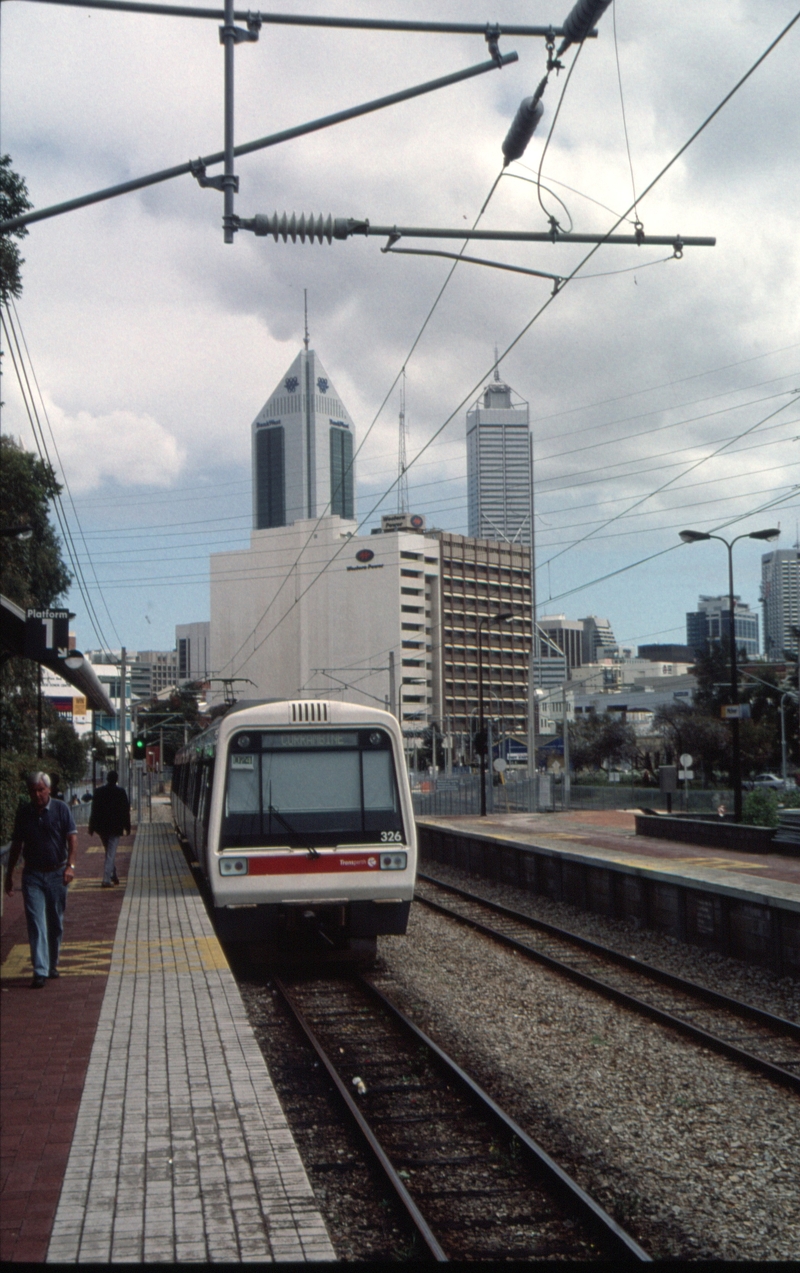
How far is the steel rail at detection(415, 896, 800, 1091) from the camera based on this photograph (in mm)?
8855

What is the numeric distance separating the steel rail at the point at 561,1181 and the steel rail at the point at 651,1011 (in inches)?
86.7

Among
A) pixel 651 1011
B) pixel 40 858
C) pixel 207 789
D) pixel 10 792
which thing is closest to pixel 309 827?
pixel 207 789

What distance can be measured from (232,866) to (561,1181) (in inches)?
243

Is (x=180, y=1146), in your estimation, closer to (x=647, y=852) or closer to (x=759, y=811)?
(x=647, y=852)

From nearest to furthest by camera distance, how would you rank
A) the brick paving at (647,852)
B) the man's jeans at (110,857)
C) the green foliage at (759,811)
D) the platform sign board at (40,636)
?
the platform sign board at (40,636) < the brick paving at (647,852) < the man's jeans at (110,857) < the green foliage at (759,811)

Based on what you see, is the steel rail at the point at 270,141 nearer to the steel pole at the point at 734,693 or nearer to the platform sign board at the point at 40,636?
the platform sign board at the point at 40,636

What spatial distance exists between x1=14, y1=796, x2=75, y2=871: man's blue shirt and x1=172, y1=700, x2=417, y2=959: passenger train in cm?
232

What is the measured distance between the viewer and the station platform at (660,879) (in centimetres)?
1359

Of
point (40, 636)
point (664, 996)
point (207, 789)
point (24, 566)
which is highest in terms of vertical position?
point (24, 566)

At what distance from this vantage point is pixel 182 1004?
9117mm

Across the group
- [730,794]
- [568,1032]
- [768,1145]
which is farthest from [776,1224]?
[730,794]

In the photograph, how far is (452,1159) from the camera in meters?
6.79

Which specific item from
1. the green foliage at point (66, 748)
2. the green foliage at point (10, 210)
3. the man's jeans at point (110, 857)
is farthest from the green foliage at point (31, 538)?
the green foliage at point (66, 748)

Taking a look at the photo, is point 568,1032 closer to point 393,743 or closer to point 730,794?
point 393,743
